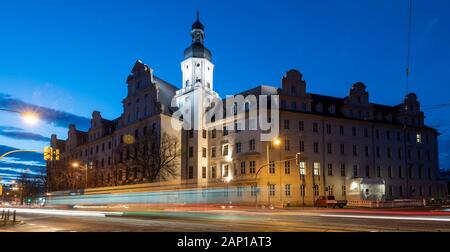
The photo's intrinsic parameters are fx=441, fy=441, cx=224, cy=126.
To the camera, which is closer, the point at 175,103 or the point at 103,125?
the point at 175,103

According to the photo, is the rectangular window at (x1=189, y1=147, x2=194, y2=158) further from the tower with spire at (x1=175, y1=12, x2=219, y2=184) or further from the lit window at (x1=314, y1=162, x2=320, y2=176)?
the lit window at (x1=314, y1=162, x2=320, y2=176)

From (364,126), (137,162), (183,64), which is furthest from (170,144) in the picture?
(364,126)

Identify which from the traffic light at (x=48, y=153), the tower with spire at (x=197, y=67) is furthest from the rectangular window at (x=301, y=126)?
the traffic light at (x=48, y=153)

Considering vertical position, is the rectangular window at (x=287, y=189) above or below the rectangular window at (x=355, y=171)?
below

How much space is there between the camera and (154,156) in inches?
2594

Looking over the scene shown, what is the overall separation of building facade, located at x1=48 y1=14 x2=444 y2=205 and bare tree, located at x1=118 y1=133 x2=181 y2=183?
46.4 inches

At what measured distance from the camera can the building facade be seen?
63594 millimetres

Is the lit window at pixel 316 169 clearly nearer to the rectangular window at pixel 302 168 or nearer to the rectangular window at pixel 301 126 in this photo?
the rectangular window at pixel 302 168

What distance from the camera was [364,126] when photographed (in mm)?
73625

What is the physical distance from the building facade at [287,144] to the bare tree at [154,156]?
1.18 meters

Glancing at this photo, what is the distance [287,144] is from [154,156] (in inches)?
779

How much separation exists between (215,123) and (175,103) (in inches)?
512

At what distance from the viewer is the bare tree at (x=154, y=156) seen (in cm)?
6556
